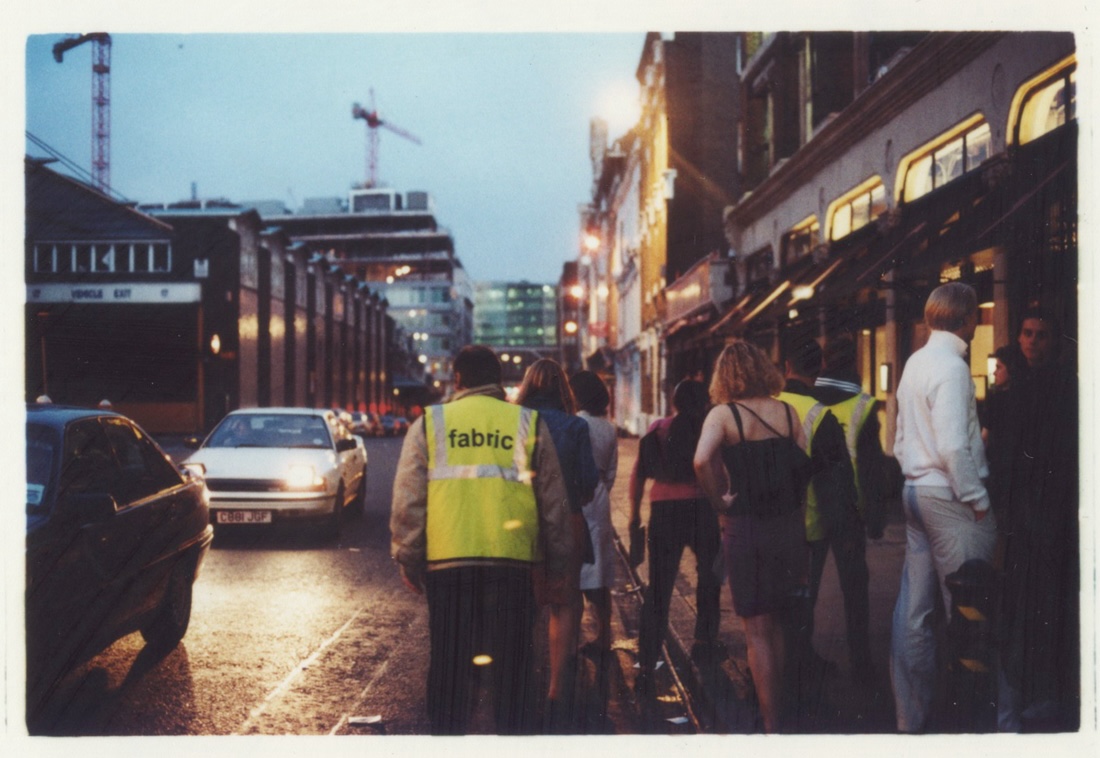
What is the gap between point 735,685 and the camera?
5.68m

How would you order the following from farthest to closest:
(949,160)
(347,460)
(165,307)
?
(165,307) < (347,460) < (949,160)

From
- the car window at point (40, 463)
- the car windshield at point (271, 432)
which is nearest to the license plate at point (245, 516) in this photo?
the car windshield at point (271, 432)

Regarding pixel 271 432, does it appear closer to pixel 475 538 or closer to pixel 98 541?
pixel 98 541

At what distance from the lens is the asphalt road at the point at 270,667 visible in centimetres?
516

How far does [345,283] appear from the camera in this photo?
221 feet

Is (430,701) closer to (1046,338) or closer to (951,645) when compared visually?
Result: (951,645)

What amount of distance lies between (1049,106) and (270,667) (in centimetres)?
839

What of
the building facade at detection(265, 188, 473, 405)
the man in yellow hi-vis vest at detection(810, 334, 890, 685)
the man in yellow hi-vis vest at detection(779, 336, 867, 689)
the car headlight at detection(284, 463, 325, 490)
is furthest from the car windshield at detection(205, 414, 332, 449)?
the building facade at detection(265, 188, 473, 405)

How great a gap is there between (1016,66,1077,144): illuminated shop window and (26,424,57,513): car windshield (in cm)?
808

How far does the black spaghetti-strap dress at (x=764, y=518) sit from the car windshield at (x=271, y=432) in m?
9.25

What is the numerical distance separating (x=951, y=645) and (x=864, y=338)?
1221 cm

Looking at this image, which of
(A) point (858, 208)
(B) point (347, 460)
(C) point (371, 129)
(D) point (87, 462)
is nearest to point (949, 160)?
(A) point (858, 208)

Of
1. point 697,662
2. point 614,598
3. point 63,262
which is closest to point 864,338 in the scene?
point 614,598

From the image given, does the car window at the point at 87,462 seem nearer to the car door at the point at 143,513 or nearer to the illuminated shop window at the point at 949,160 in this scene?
the car door at the point at 143,513
